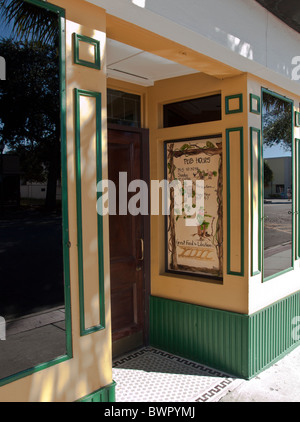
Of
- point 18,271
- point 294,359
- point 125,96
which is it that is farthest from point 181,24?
point 294,359

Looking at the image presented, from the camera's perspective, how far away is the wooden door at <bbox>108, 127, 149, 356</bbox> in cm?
428

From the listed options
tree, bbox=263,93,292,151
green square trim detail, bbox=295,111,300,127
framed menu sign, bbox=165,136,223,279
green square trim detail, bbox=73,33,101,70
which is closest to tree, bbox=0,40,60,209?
green square trim detail, bbox=73,33,101,70

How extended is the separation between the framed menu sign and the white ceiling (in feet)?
2.40

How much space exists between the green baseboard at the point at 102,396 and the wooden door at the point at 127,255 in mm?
1764

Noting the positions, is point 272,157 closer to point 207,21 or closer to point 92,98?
point 207,21

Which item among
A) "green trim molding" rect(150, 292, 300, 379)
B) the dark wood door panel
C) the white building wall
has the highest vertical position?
the white building wall

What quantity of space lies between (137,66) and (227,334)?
112 inches

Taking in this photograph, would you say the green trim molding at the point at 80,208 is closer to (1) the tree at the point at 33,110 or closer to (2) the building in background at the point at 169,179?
(2) the building in background at the point at 169,179

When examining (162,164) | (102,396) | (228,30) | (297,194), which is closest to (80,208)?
(102,396)

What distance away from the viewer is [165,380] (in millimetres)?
3791

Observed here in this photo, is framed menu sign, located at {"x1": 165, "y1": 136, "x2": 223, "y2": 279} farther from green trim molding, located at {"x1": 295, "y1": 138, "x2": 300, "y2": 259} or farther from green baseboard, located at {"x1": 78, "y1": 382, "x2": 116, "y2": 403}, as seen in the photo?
green baseboard, located at {"x1": 78, "y1": 382, "x2": 116, "y2": 403}

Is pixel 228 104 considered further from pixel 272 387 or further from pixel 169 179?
pixel 272 387
